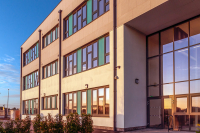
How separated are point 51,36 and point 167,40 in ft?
43.2

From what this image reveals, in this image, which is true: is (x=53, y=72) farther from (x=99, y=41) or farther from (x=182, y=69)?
(x=182, y=69)

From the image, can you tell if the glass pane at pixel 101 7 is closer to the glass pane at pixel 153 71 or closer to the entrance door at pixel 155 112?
the glass pane at pixel 153 71

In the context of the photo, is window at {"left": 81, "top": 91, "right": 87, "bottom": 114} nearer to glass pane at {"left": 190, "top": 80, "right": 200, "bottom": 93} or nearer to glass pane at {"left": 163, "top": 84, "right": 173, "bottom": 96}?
glass pane at {"left": 163, "top": 84, "right": 173, "bottom": 96}

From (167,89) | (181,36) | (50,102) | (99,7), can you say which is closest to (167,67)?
(167,89)

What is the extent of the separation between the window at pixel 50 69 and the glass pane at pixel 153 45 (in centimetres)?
1019

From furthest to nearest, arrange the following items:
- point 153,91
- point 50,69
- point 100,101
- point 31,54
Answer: point 31,54, point 50,69, point 100,101, point 153,91

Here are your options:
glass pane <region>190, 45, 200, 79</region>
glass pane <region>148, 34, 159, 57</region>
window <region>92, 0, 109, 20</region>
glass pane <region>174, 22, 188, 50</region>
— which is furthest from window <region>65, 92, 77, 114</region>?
glass pane <region>190, 45, 200, 79</region>

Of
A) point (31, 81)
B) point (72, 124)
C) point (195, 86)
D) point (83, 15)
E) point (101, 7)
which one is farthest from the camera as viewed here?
point (31, 81)

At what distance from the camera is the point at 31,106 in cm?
2631

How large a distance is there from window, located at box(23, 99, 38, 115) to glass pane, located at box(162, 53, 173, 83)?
17.1 metres

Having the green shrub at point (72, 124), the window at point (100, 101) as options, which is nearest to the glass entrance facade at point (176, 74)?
the window at point (100, 101)

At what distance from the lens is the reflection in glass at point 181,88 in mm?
11255

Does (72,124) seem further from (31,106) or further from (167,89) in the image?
(31,106)

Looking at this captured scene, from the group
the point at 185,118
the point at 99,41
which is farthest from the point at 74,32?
the point at 185,118
